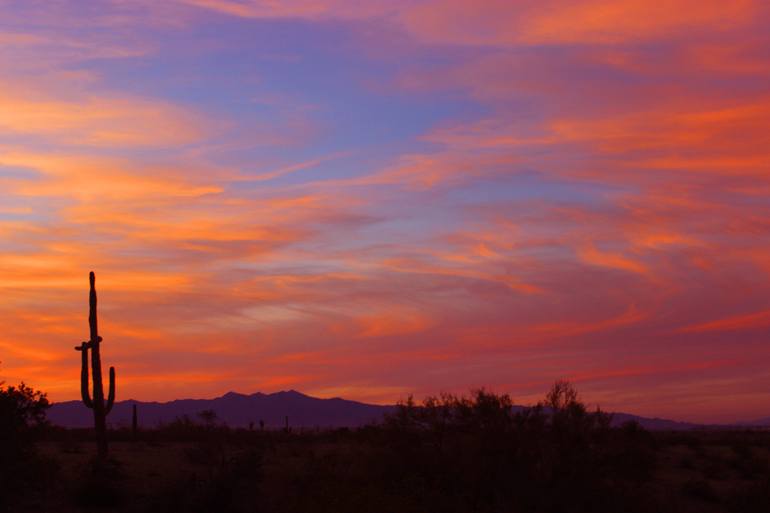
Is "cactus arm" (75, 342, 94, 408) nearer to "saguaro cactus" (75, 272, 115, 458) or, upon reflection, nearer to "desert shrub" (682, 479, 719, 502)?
"saguaro cactus" (75, 272, 115, 458)

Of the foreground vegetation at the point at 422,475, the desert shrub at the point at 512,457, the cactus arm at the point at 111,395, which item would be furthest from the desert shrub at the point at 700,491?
the cactus arm at the point at 111,395

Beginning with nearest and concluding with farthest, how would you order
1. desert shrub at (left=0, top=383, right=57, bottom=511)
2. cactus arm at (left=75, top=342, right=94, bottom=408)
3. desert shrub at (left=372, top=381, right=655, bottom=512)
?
desert shrub at (left=0, top=383, right=57, bottom=511)
desert shrub at (left=372, top=381, right=655, bottom=512)
cactus arm at (left=75, top=342, right=94, bottom=408)

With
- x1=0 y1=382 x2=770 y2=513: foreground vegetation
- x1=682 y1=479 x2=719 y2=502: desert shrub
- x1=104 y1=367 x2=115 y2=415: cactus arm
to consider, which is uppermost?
x1=104 y1=367 x2=115 y2=415: cactus arm

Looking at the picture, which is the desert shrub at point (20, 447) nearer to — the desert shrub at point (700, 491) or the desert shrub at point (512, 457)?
the desert shrub at point (512, 457)

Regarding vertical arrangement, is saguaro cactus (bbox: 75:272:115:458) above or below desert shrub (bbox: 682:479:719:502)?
above

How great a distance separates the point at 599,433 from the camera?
3428 cm

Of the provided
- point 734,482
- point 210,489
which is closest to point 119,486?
point 210,489

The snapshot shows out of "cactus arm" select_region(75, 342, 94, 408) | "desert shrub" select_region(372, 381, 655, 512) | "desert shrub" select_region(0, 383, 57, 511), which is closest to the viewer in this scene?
"desert shrub" select_region(0, 383, 57, 511)

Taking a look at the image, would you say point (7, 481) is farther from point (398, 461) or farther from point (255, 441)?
→ point (255, 441)

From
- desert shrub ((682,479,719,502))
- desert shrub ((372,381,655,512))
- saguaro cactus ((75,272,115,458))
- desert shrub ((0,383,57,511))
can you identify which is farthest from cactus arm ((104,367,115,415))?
desert shrub ((682,479,719,502))

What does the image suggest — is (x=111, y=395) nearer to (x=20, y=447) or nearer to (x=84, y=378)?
(x=84, y=378)

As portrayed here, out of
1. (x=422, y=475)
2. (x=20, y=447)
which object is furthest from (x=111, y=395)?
(x=422, y=475)

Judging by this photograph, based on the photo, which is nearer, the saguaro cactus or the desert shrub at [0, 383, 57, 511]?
the desert shrub at [0, 383, 57, 511]

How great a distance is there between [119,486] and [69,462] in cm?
621
